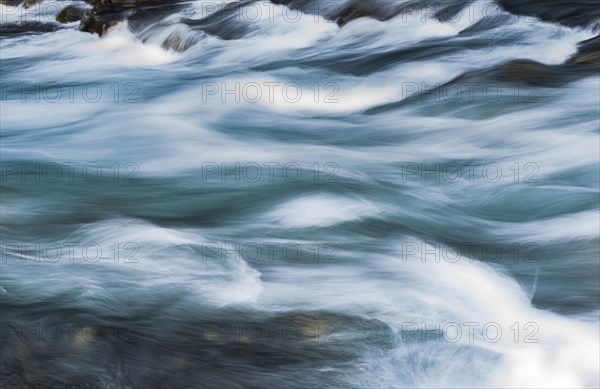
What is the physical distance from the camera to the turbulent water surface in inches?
174

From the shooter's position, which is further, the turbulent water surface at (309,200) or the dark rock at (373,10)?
the dark rock at (373,10)

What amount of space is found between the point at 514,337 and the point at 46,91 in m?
6.41

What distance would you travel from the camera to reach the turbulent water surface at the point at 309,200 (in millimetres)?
4430

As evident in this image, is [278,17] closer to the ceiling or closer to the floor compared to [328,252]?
closer to the ceiling

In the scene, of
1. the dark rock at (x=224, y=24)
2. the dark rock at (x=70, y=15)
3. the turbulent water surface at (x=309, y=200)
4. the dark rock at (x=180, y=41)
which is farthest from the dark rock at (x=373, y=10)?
the dark rock at (x=70, y=15)

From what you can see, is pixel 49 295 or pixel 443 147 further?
pixel 443 147

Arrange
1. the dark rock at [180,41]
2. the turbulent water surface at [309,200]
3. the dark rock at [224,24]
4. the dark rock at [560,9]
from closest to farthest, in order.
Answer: the turbulent water surface at [309,200] < the dark rock at [560,9] < the dark rock at [180,41] < the dark rock at [224,24]

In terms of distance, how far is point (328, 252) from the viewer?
545 cm

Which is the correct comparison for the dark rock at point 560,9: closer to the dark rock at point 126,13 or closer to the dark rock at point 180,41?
the dark rock at point 180,41

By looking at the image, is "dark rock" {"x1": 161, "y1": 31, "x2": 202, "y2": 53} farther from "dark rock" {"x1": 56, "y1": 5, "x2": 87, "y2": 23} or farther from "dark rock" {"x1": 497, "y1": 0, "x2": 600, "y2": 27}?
"dark rock" {"x1": 497, "y1": 0, "x2": 600, "y2": 27}

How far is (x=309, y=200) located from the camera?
20.6 feet

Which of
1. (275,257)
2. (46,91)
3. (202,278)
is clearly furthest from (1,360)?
(46,91)

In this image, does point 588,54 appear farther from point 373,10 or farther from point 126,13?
point 126,13

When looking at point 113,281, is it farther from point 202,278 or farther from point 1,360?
point 1,360
